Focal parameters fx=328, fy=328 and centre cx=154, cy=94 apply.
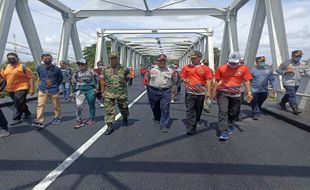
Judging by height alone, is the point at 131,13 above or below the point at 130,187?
above

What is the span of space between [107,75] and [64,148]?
2.19 meters

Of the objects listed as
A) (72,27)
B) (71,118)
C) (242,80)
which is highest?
(72,27)

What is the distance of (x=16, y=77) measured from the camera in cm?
825

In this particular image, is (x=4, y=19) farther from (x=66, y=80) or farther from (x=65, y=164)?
(x=65, y=164)

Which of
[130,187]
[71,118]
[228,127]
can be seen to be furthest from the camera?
[71,118]

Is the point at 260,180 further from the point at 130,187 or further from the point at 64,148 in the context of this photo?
the point at 64,148

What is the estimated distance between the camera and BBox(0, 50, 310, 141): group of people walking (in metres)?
6.83

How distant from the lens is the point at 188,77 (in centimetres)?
721

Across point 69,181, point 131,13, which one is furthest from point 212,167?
point 131,13

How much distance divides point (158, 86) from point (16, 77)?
3610mm

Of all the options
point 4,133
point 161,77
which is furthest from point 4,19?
point 161,77

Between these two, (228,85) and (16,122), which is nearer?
(228,85)

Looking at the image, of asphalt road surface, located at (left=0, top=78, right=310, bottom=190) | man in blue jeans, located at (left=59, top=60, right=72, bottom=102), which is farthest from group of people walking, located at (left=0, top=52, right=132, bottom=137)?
man in blue jeans, located at (left=59, top=60, right=72, bottom=102)

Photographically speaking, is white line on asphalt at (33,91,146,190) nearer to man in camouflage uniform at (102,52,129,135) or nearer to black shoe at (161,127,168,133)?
Result: man in camouflage uniform at (102,52,129,135)
